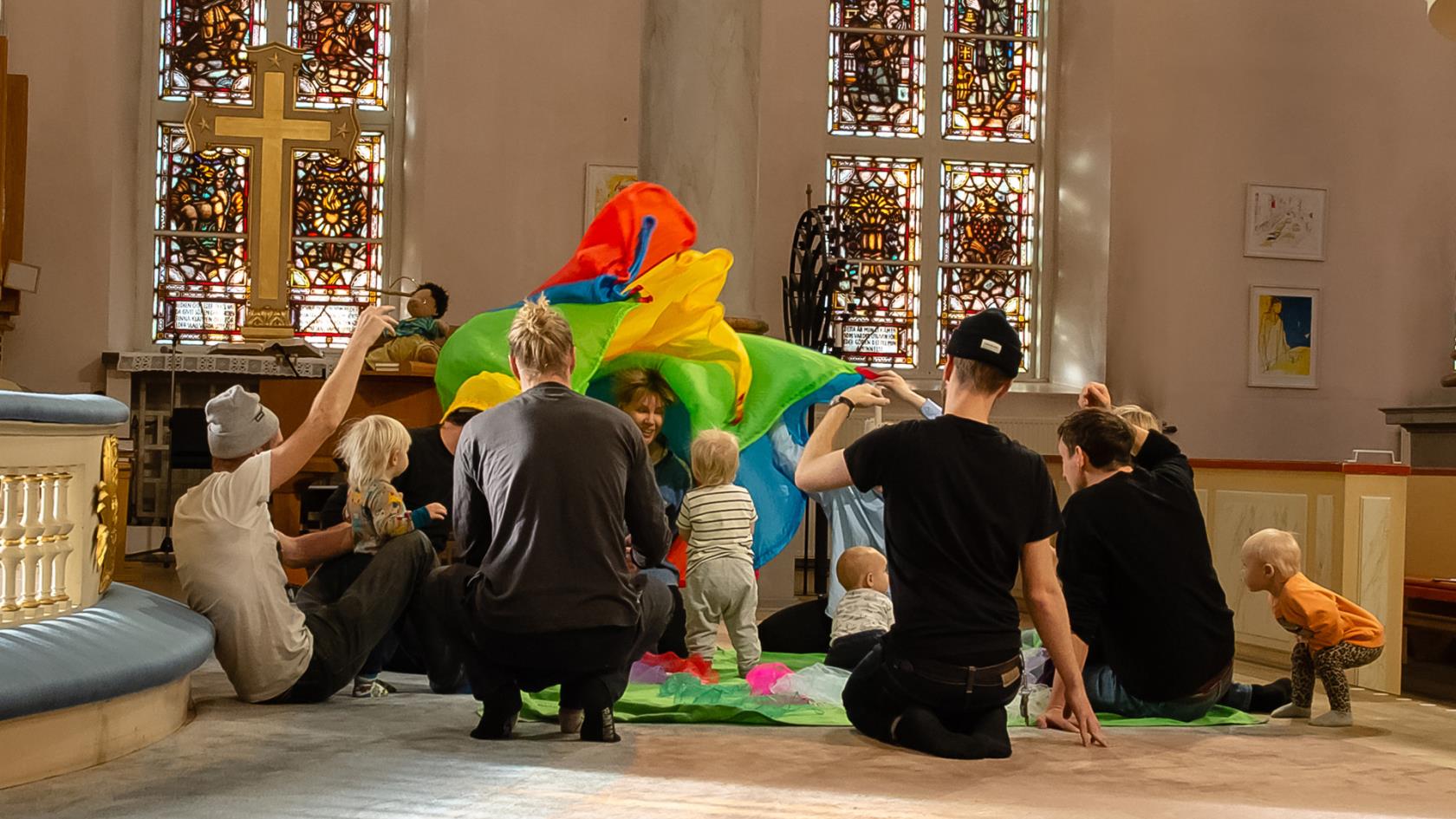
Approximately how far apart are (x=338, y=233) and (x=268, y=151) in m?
2.55

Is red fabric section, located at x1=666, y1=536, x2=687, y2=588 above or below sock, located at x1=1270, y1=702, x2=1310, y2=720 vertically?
above

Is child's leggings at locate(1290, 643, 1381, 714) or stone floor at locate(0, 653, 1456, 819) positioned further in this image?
child's leggings at locate(1290, 643, 1381, 714)

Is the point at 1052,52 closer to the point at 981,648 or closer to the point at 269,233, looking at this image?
the point at 269,233

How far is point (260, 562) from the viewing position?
4.36 metres

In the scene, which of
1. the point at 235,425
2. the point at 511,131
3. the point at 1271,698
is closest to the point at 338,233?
the point at 511,131

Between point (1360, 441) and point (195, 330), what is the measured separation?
27.7 feet

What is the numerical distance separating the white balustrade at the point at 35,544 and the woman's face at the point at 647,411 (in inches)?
91.1

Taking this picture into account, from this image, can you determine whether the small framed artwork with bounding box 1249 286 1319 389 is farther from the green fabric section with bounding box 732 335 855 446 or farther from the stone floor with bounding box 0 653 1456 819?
the stone floor with bounding box 0 653 1456 819

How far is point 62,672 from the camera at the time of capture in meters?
3.41

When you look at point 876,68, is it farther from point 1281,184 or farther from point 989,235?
point 1281,184

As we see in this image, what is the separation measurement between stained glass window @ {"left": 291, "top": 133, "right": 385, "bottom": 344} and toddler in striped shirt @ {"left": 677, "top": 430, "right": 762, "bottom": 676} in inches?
253

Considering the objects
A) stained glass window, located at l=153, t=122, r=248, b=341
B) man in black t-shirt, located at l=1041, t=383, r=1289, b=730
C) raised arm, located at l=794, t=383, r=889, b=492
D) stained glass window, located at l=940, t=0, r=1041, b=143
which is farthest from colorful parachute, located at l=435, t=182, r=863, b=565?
stained glass window, located at l=940, t=0, r=1041, b=143

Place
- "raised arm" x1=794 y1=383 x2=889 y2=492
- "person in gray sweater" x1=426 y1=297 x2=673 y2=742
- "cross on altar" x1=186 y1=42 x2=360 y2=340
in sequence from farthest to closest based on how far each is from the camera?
"cross on altar" x1=186 y1=42 x2=360 y2=340 < "raised arm" x1=794 y1=383 x2=889 y2=492 < "person in gray sweater" x1=426 y1=297 x2=673 y2=742

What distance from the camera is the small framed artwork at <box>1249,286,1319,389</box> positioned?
1147 centimetres
